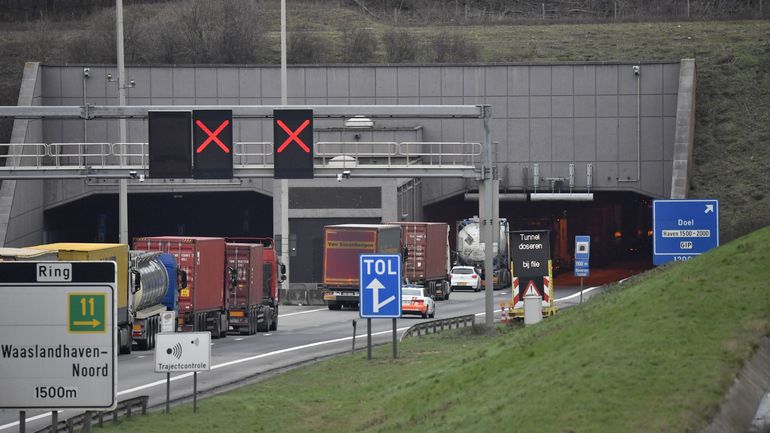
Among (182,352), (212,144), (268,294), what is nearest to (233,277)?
(268,294)

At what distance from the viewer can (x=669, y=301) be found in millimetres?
21531

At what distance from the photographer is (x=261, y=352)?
43.9 m

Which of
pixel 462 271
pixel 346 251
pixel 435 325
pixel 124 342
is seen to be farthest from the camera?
pixel 462 271

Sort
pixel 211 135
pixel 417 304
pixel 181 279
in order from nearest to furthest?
1. pixel 211 135
2. pixel 181 279
3. pixel 417 304

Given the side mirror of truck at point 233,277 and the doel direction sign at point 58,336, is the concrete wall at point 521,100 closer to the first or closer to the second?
the side mirror of truck at point 233,277

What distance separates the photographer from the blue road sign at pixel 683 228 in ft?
100

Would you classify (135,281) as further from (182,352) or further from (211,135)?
(182,352)

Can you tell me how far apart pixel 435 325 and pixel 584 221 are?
52.3 m

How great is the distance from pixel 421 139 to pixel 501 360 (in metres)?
60.3

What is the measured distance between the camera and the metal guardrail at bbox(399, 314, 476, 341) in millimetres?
46028

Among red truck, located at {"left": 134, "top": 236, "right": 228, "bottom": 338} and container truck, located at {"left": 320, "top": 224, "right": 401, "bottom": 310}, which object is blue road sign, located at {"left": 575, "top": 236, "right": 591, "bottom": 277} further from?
red truck, located at {"left": 134, "top": 236, "right": 228, "bottom": 338}

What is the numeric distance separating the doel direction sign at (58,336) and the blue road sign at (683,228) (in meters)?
18.0

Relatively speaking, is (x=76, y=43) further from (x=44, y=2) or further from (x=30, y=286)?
(x=30, y=286)

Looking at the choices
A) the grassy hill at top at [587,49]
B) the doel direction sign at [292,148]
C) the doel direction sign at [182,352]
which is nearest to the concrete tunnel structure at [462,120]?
the grassy hill at top at [587,49]
